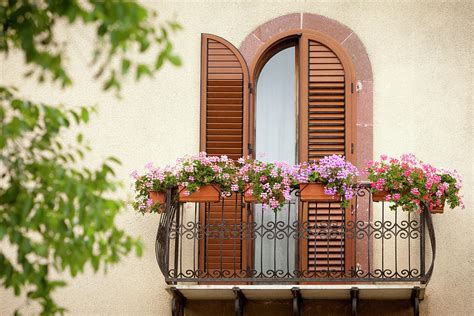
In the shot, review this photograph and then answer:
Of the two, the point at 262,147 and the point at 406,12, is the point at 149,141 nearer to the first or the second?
the point at 262,147

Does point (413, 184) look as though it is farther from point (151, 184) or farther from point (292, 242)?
point (151, 184)

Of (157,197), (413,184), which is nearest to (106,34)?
(157,197)

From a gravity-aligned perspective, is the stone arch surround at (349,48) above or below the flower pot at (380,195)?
above

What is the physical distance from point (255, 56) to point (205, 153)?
49.7 inches

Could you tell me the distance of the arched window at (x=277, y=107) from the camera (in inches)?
460

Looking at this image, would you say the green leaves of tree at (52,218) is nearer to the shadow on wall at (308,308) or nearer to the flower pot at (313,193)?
the flower pot at (313,193)

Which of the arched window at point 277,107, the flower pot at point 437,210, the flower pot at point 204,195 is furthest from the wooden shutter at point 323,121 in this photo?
the flower pot at point 204,195

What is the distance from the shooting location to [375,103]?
461 inches

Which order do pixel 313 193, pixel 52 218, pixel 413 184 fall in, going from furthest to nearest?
pixel 313 193 < pixel 413 184 < pixel 52 218

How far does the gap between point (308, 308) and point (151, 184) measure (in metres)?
1.85

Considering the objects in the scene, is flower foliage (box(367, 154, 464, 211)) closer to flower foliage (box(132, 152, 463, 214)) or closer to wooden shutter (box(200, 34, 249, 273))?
flower foliage (box(132, 152, 463, 214))

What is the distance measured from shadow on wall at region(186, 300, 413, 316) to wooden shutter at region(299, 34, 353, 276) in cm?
35

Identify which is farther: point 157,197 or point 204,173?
point 157,197

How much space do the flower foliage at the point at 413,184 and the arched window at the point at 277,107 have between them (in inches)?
29.7
